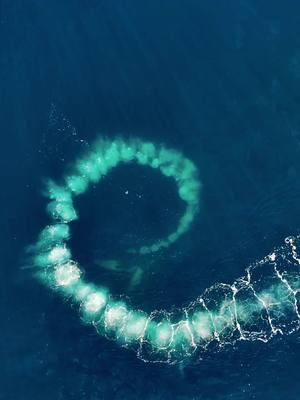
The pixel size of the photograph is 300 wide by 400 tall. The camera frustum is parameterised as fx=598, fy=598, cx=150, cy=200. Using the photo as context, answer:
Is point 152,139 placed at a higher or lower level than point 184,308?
higher

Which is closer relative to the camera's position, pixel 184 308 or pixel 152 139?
pixel 184 308

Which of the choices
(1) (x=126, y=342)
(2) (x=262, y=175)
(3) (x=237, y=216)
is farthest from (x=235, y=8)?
(1) (x=126, y=342)

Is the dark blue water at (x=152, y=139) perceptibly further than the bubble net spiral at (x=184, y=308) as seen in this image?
No

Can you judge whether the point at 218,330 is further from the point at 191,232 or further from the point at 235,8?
the point at 235,8

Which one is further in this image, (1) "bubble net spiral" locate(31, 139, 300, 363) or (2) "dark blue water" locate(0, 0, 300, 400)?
(1) "bubble net spiral" locate(31, 139, 300, 363)
